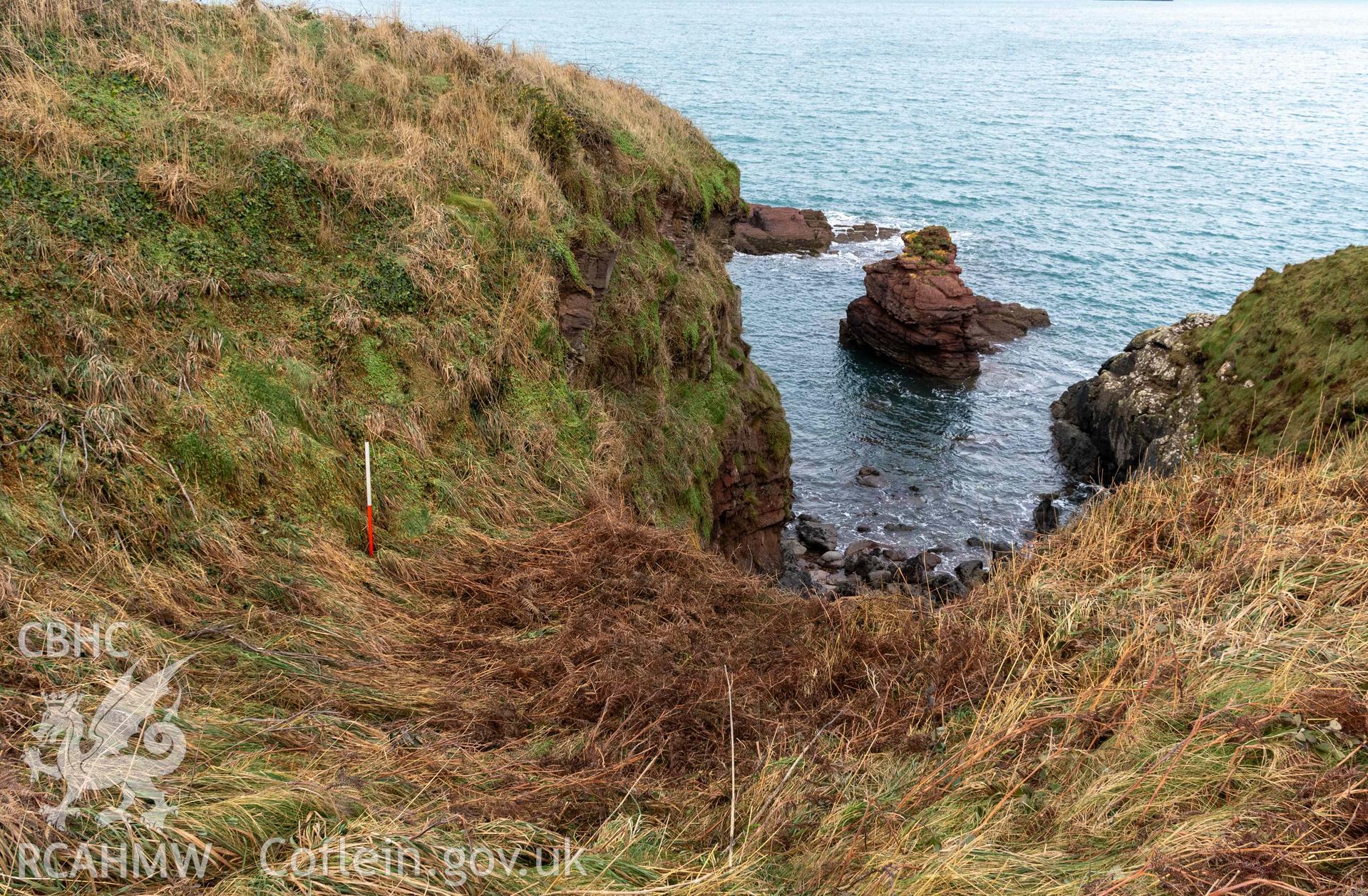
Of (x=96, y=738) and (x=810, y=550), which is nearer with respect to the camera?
(x=96, y=738)

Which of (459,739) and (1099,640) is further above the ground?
(1099,640)

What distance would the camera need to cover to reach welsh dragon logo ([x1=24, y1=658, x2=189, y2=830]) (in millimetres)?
3688

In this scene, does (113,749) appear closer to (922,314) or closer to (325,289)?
(325,289)

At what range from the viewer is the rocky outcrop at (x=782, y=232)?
43156 mm

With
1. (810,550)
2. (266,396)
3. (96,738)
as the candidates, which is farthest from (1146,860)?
(810,550)

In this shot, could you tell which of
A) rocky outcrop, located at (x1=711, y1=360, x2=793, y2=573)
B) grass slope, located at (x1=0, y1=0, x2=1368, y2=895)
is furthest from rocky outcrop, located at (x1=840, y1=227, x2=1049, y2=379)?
grass slope, located at (x1=0, y1=0, x2=1368, y2=895)

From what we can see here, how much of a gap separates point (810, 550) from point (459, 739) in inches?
681

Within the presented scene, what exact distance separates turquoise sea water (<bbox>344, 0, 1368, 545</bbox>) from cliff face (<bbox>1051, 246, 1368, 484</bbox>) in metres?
3.67

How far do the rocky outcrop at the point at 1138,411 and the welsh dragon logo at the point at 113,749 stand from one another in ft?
57.6

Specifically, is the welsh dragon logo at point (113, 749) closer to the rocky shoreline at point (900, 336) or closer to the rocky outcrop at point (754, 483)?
the rocky shoreline at point (900, 336)

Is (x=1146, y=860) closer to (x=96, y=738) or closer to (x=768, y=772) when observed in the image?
(x=768, y=772)

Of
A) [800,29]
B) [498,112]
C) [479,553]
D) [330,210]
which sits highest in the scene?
[800,29]

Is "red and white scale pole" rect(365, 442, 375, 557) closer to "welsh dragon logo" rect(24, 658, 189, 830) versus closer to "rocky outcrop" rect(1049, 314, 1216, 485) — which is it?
"welsh dragon logo" rect(24, 658, 189, 830)

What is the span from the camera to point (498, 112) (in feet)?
43.4
